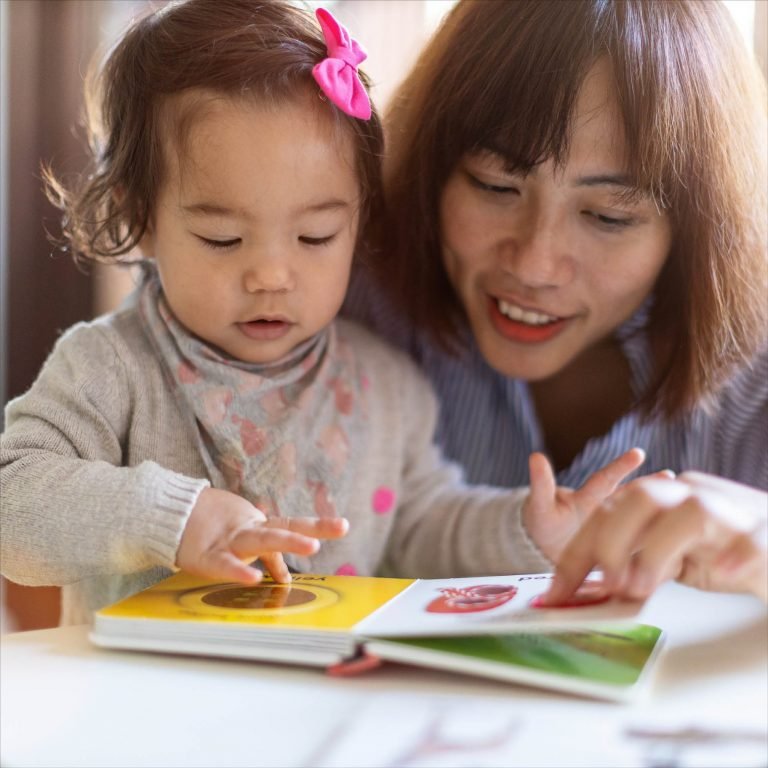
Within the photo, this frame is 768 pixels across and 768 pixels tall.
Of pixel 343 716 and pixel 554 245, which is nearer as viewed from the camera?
pixel 343 716

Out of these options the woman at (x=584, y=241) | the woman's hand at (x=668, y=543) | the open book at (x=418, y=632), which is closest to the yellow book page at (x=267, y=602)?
the open book at (x=418, y=632)

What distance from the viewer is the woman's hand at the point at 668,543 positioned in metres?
0.74

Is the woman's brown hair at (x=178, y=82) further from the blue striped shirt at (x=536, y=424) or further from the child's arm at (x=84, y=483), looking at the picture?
the blue striped shirt at (x=536, y=424)

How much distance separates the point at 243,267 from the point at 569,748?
Result: 0.59 metres

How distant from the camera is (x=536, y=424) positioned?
1.40 m

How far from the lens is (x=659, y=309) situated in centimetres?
128

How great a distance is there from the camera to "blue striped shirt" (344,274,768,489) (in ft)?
4.31

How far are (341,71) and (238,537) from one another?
0.50 meters

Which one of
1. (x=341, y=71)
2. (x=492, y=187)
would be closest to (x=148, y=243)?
(x=341, y=71)

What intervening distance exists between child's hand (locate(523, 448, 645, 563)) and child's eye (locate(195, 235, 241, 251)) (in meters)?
0.39

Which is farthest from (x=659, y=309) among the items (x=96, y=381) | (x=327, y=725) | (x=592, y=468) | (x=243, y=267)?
(x=327, y=725)

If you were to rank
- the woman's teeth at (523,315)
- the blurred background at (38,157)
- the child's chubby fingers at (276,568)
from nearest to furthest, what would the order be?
the child's chubby fingers at (276,568) → the woman's teeth at (523,315) → the blurred background at (38,157)

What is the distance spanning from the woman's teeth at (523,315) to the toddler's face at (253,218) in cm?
24

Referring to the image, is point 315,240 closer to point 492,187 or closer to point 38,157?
point 492,187
